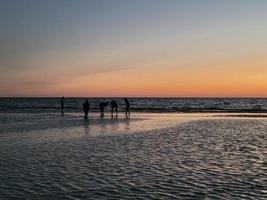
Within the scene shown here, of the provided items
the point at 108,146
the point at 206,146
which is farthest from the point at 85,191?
the point at 206,146

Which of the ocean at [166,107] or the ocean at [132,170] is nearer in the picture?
the ocean at [132,170]

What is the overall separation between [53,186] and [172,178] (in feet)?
10.3

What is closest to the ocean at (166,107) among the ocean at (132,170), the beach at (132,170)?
the ocean at (132,170)

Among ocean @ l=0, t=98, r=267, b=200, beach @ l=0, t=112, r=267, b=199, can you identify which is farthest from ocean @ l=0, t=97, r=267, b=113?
beach @ l=0, t=112, r=267, b=199

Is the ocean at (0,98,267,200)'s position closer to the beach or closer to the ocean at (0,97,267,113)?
the beach

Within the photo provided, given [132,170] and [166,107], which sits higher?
[132,170]

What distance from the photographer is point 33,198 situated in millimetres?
8531

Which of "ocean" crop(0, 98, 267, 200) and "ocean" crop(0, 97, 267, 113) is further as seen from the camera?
"ocean" crop(0, 97, 267, 113)

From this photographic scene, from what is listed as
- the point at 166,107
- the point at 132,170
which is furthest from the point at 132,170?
the point at 166,107

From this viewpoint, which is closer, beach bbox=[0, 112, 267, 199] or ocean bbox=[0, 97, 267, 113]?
beach bbox=[0, 112, 267, 199]

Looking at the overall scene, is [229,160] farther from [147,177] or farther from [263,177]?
[147,177]

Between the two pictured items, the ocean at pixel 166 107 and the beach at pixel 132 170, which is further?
the ocean at pixel 166 107

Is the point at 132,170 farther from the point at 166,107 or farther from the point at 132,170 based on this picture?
the point at 166,107

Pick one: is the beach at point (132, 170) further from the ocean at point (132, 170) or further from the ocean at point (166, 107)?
the ocean at point (166, 107)
